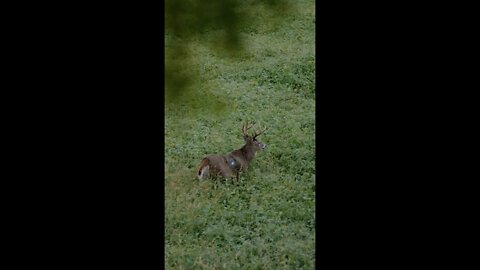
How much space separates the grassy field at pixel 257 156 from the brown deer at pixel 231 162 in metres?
0.07

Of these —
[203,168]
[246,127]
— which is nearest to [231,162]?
[203,168]

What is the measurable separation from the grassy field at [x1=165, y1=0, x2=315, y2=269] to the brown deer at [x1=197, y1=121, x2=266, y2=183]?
7 cm

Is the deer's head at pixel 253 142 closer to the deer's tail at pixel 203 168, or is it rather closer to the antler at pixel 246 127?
the antler at pixel 246 127

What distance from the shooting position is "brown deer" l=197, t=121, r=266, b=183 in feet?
13.1

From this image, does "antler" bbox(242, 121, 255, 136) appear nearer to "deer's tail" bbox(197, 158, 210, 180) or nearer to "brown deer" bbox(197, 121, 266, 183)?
"brown deer" bbox(197, 121, 266, 183)

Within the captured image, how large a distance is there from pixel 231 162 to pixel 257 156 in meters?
0.28

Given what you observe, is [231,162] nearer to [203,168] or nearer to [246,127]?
[203,168]

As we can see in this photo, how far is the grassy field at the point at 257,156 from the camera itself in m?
3.31

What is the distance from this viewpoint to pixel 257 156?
→ 4.23m

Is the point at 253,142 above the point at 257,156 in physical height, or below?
above

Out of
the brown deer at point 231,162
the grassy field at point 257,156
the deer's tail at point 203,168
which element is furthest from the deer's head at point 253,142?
the deer's tail at point 203,168
